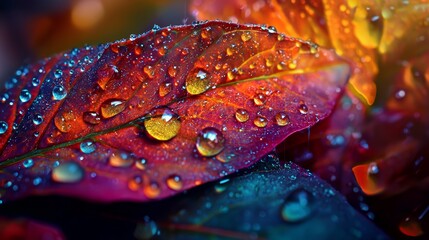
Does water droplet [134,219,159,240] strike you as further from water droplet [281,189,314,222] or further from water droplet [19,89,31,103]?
water droplet [19,89,31,103]

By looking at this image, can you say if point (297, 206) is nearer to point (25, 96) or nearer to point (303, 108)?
point (303, 108)

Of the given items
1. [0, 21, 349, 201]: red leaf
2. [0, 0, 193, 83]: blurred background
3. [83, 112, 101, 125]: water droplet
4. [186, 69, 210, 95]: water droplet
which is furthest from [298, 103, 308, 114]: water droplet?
[0, 0, 193, 83]: blurred background

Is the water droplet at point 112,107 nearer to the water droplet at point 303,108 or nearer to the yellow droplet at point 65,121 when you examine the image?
the yellow droplet at point 65,121

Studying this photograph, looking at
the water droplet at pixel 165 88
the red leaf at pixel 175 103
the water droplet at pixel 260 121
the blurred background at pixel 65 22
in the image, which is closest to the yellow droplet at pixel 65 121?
the red leaf at pixel 175 103

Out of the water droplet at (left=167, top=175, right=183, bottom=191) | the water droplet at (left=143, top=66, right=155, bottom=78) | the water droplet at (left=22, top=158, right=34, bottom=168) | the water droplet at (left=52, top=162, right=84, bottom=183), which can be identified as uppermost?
the water droplet at (left=143, top=66, right=155, bottom=78)

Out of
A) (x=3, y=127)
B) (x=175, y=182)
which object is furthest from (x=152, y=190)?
(x=3, y=127)

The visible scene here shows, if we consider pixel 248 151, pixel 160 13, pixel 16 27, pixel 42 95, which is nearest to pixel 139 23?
pixel 160 13

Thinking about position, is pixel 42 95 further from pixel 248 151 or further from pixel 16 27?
pixel 16 27
